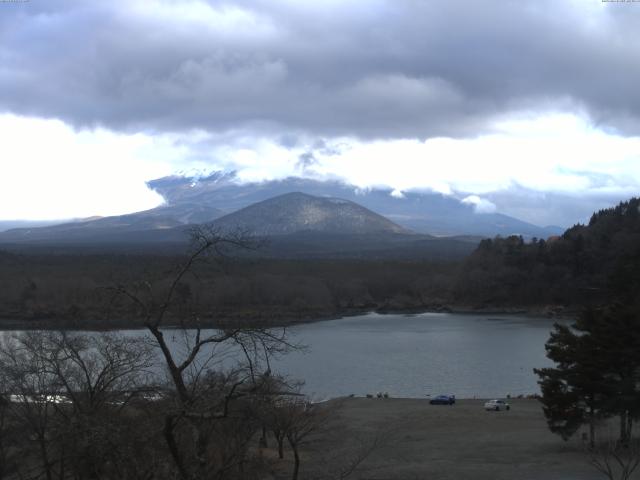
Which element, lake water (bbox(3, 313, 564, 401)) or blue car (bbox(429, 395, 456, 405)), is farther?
lake water (bbox(3, 313, 564, 401))

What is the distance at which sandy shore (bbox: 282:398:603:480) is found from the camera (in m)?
18.0

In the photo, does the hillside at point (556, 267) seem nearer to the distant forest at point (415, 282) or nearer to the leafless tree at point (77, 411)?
the distant forest at point (415, 282)

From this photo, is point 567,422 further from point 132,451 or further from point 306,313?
point 306,313

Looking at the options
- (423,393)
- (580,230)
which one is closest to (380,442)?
(423,393)

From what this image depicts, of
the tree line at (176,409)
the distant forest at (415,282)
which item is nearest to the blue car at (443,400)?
the tree line at (176,409)

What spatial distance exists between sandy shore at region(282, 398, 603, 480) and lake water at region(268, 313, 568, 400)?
2991mm

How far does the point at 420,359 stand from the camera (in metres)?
43.9

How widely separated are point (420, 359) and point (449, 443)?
20.6 metres

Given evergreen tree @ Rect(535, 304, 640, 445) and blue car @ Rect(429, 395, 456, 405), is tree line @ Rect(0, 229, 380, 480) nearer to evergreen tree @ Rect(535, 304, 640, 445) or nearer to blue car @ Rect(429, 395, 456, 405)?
evergreen tree @ Rect(535, 304, 640, 445)

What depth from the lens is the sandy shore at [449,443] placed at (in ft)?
59.1

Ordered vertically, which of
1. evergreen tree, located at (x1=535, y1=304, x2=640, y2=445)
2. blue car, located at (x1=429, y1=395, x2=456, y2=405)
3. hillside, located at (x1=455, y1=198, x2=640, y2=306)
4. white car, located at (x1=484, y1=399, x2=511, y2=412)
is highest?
hillside, located at (x1=455, y1=198, x2=640, y2=306)

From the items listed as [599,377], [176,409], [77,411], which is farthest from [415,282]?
[176,409]

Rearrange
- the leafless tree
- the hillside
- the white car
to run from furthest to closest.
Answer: the hillside < the white car < the leafless tree

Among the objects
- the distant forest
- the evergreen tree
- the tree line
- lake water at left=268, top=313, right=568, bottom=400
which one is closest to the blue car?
lake water at left=268, top=313, right=568, bottom=400
